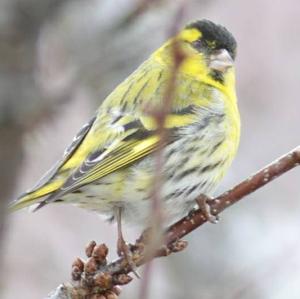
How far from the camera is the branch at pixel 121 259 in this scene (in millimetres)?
3076

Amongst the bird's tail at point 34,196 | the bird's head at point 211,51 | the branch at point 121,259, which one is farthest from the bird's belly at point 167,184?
the bird's head at point 211,51

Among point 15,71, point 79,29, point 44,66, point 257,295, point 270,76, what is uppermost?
point 270,76

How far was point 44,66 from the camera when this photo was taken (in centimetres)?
529

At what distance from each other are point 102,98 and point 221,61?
3.50ft

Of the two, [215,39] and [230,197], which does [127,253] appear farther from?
[215,39]

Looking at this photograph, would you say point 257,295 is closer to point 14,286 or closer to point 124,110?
point 124,110

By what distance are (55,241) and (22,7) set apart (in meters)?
4.48

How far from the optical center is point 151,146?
4.16 meters

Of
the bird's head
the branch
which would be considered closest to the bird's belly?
the branch

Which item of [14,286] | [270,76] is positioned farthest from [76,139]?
[270,76]

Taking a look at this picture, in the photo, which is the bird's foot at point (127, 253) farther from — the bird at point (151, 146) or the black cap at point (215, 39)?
the black cap at point (215, 39)

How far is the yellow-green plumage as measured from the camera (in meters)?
4.04

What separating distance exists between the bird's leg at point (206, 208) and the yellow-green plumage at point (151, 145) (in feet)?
0.73

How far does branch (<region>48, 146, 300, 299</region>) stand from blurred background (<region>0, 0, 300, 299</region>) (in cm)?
28
